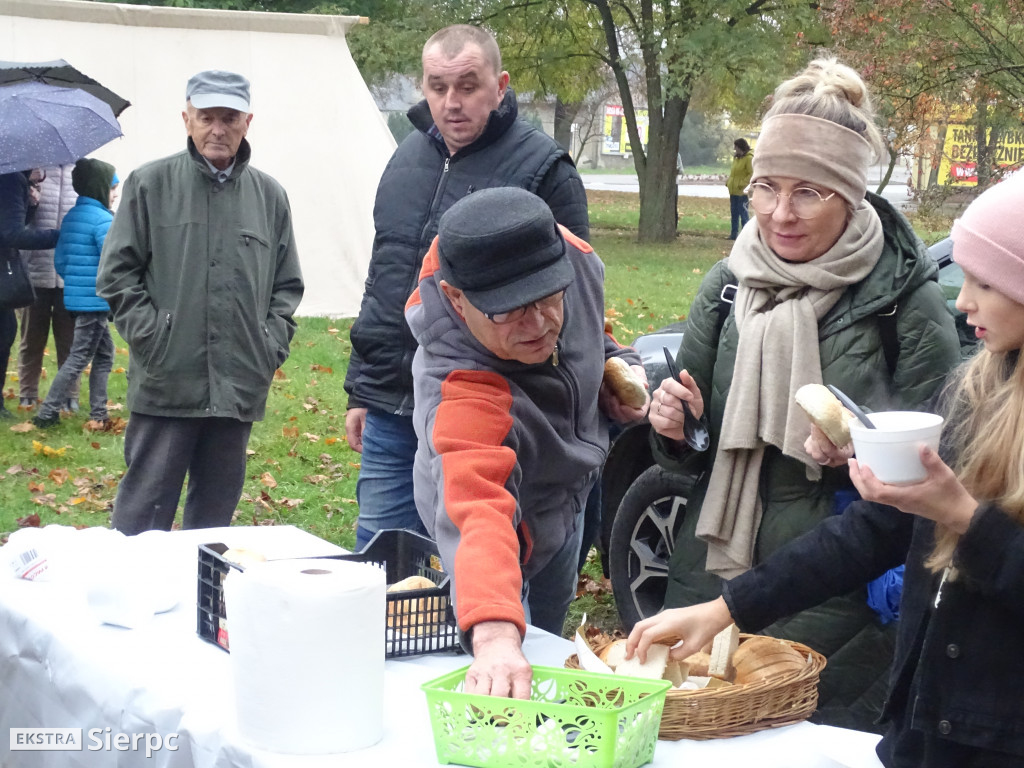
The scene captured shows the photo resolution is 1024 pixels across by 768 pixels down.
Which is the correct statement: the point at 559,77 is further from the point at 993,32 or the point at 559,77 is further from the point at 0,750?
the point at 0,750

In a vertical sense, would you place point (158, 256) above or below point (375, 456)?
above

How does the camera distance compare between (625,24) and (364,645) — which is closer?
(364,645)

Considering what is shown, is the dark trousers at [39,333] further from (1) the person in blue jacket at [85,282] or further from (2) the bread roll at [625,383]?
(2) the bread roll at [625,383]

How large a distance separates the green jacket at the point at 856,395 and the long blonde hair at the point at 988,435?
2.51 feet

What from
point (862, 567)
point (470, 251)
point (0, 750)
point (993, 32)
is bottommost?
point (0, 750)

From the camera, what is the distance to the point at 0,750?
9.29 ft

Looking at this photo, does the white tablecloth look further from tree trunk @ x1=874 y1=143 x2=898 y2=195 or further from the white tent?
the white tent

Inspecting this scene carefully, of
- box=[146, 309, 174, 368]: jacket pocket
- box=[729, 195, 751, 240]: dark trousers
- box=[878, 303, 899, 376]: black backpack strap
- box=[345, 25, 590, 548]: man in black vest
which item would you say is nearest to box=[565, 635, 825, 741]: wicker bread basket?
box=[878, 303, 899, 376]: black backpack strap

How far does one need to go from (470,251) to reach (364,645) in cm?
77

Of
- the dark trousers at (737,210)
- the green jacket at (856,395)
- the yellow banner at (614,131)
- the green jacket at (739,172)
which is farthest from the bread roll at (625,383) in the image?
the yellow banner at (614,131)

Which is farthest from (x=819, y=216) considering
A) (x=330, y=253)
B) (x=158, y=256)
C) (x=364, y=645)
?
(x=330, y=253)

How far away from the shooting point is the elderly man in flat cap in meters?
4.50

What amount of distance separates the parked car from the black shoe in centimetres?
451

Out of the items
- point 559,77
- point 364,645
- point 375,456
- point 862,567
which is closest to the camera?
point 364,645
